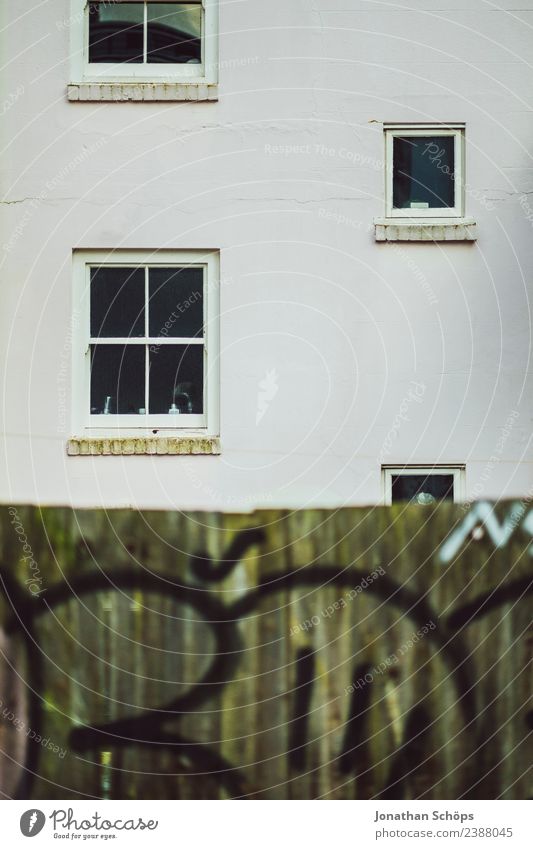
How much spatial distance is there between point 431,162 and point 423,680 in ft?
14.7

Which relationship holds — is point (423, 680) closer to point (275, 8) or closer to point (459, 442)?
point (459, 442)

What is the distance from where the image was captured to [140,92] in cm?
845

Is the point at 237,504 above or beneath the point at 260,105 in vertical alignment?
beneath

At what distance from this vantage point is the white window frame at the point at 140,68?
28.0ft

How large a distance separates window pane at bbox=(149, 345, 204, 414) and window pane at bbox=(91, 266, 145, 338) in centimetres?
27

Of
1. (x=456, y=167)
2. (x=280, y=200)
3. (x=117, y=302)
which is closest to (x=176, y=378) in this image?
(x=117, y=302)

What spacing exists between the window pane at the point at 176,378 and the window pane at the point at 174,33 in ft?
7.54

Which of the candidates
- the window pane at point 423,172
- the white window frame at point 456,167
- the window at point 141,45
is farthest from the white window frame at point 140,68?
the window pane at point 423,172

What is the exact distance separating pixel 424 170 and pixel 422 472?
2377mm

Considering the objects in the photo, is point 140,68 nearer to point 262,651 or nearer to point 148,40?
point 148,40

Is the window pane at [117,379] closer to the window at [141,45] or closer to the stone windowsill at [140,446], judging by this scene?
the stone windowsill at [140,446]
